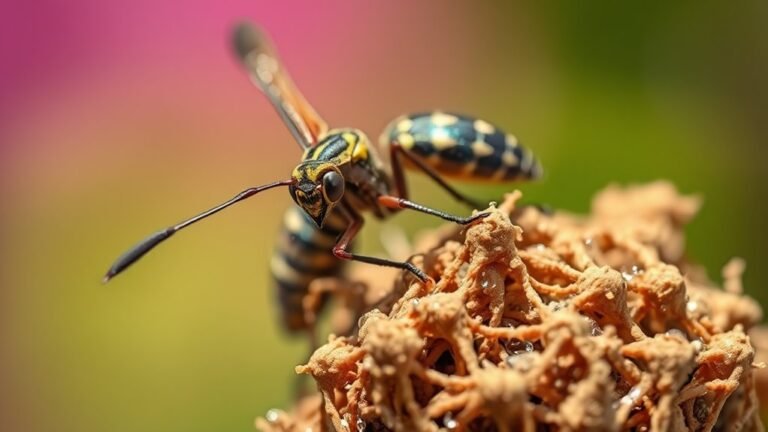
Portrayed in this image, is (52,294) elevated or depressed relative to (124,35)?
depressed

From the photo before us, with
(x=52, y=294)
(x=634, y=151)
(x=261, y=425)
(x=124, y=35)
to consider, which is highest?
(x=124, y=35)

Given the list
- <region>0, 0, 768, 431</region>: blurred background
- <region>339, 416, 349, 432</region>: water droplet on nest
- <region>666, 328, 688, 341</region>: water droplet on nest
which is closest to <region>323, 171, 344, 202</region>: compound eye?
<region>339, 416, 349, 432</region>: water droplet on nest

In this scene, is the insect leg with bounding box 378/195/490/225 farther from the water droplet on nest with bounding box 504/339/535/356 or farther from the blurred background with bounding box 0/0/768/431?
the blurred background with bounding box 0/0/768/431

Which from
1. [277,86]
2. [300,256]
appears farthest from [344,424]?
[277,86]

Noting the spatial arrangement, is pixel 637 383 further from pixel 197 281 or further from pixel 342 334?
pixel 197 281

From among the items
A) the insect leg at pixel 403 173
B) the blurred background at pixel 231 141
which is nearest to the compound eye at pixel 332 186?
the insect leg at pixel 403 173

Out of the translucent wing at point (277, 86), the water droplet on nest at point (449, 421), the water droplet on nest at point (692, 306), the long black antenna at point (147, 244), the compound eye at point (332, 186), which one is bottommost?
the water droplet on nest at point (692, 306)

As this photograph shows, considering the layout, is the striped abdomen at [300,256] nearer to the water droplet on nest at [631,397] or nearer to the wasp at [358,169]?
the wasp at [358,169]

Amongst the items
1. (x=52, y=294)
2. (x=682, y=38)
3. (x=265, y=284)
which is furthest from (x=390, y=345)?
(x=682, y=38)

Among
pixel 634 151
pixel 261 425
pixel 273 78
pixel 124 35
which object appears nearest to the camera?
pixel 261 425
